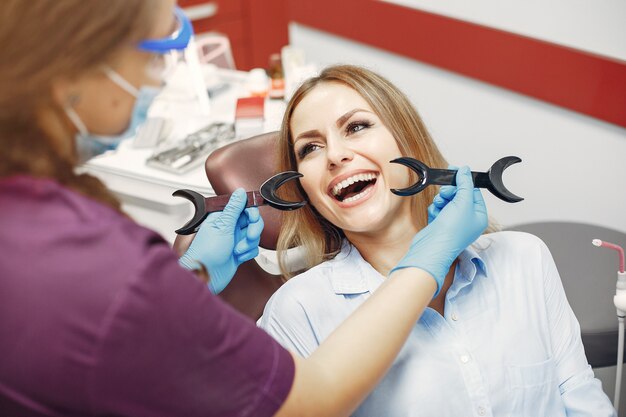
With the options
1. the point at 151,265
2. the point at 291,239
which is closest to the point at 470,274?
the point at 291,239

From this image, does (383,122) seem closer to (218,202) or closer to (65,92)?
(218,202)

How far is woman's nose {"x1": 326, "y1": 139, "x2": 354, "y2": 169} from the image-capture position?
1.51 m

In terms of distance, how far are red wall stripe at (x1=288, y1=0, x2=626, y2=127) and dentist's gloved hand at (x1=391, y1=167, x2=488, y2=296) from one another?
1.29 m

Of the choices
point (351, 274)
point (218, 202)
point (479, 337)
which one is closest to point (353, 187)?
point (351, 274)

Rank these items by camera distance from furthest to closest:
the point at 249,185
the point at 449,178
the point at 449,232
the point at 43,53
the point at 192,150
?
the point at 192,150 < the point at 249,185 < the point at 449,178 < the point at 449,232 < the point at 43,53

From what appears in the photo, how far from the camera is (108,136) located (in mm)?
907

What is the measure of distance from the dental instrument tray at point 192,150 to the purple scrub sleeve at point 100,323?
152 centimetres

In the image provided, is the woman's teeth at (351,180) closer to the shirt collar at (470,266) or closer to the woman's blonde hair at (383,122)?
the woman's blonde hair at (383,122)

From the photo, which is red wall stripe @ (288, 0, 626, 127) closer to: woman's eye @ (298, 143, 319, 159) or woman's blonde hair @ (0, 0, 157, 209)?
woman's eye @ (298, 143, 319, 159)

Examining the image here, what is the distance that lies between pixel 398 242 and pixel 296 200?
0.31 metres

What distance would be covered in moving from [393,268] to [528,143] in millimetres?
1635

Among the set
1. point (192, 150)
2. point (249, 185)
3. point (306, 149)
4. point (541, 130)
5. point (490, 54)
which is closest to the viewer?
point (306, 149)

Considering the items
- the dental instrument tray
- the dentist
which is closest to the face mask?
the dentist

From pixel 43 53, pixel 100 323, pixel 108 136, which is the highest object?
pixel 43 53
